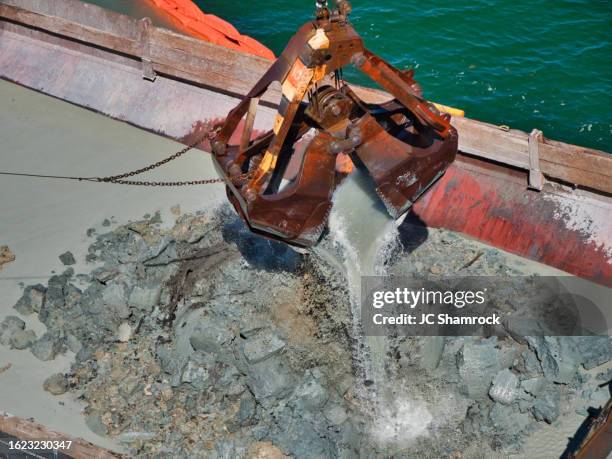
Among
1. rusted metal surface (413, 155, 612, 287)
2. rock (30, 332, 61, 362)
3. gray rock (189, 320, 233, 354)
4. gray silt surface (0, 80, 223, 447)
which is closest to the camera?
gray rock (189, 320, 233, 354)

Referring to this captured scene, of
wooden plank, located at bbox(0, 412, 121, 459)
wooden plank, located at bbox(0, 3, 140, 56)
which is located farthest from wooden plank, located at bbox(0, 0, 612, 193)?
wooden plank, located at bbox(0, 412, 121, 459)

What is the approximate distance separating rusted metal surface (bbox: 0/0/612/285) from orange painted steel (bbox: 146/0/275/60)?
2236 millimetres

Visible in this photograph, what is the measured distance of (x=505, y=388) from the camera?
7793 millimetres

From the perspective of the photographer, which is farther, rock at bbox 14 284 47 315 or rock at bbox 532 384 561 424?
rock at bbox 14 284 47 315

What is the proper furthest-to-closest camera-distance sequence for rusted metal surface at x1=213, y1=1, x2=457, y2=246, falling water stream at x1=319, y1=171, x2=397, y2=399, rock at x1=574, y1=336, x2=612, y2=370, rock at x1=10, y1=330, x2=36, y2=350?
falling water stream at x1=319, y1=171, x2=397, y2=399
rock at x1=10, y1=330, x2=36, y2=350
rock at x1=574, y1=336, x2=612, y2=370
rusted metal surface at x1=213, y1=1, x2=457, y2=246

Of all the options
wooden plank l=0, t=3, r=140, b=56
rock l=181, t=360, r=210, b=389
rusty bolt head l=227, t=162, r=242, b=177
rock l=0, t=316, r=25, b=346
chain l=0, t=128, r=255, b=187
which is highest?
wooden plank l=0, t=3, r=140, b=56

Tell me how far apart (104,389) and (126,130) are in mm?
5965

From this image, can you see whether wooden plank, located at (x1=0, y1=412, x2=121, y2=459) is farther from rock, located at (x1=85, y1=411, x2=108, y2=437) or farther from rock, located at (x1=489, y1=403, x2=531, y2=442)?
rock, located at (x1=489, y1=403, x2=531, y2=442)

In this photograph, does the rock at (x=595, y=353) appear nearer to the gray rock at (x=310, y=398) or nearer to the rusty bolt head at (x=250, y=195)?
the gray rock at (x=310, y=398)

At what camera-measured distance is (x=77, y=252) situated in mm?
10055

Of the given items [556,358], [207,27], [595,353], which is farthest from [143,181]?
[595,353]

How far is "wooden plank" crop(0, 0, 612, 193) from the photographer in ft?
31.0

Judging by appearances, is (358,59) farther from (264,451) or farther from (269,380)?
(264,451)

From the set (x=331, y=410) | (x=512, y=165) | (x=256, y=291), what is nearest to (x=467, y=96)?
(x=512, y=165)
